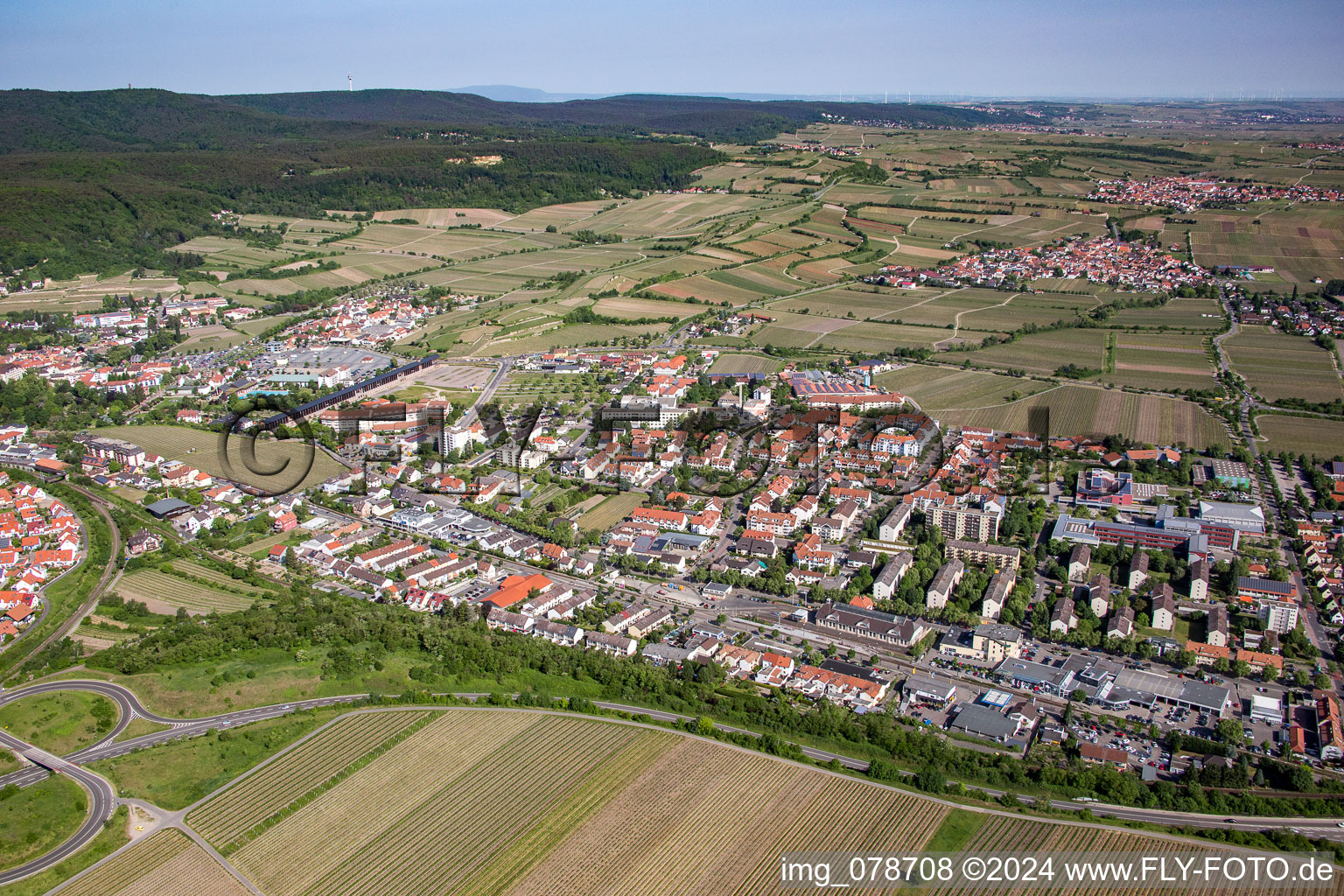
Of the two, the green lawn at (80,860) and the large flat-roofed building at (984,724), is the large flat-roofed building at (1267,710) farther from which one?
the green lawn at (80,860)

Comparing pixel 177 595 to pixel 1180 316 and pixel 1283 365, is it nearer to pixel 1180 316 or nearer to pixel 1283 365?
pixel 1283 365

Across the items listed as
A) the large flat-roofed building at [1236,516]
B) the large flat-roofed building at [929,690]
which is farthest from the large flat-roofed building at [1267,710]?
the large flat-roofed building at [1236,516]

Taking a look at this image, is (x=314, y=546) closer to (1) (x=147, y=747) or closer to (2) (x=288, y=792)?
(1) (x=147, y=747)

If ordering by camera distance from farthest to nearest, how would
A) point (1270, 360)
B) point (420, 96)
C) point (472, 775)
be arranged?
point (420, 96), point (1270, 360), point (472, 775)

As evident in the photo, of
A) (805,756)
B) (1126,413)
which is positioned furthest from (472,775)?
(1126,413)

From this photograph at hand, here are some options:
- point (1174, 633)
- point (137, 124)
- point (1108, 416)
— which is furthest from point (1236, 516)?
point (137, 124)
